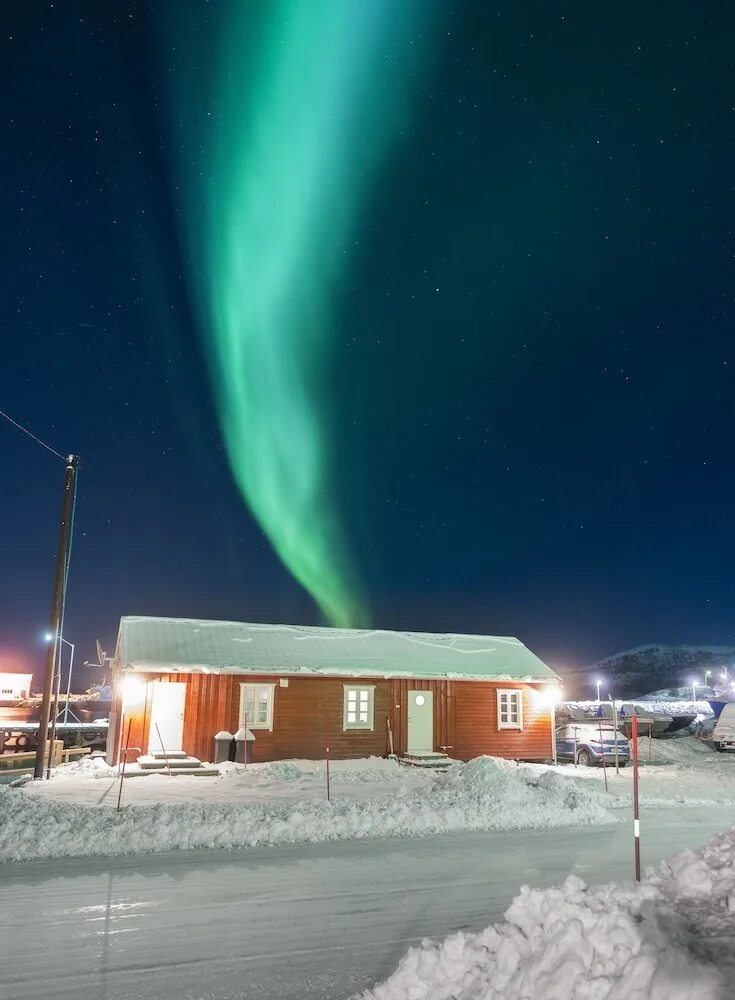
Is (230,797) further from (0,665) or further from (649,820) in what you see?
(0,665)

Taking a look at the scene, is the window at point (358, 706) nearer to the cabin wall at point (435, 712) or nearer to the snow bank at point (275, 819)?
the cabin wall at point (435, 712)

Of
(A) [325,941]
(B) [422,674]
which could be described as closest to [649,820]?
(A) [325,941]

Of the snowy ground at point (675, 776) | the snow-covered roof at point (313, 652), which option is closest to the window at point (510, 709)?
the snow-covered roof at point (313, 652)

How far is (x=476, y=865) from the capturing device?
10.3 metres

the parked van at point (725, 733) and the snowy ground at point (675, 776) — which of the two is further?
the parked van at point (725, 733)

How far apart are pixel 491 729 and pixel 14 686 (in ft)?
182

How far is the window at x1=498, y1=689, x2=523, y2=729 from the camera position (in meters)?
27.6

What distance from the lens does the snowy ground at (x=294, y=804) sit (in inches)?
453

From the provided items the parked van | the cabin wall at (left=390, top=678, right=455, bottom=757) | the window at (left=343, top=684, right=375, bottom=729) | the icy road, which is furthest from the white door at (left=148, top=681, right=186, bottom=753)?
the parked van

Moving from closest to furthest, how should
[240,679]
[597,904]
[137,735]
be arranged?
[597,904], [137,735], [240,679]

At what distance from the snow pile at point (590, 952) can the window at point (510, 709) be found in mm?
21791

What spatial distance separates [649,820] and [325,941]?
10311 millimetres

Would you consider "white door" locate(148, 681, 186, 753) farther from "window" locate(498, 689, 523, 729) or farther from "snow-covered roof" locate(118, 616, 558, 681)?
"window" locate(498, 689, 523, 729)

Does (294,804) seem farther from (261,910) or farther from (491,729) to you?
(491,729)
